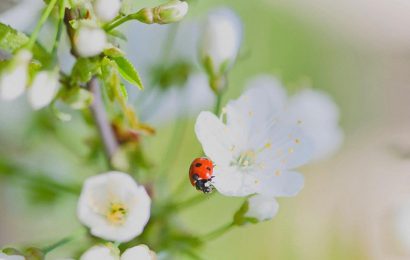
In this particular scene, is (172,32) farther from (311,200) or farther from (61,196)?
(311,200)

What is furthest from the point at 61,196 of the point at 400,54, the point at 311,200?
the point at 400,54

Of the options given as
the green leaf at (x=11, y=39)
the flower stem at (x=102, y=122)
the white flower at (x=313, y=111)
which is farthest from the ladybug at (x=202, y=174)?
the white flower at (x=313, y=111)

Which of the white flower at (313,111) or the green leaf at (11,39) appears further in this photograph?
the white flower at (313,111)

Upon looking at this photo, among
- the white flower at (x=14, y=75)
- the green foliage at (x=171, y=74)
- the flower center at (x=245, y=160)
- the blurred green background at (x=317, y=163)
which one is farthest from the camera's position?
the blurred green background at (x=317, y=163)

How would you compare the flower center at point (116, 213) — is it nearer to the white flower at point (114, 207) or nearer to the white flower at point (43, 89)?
the white flower at point (114, 207)

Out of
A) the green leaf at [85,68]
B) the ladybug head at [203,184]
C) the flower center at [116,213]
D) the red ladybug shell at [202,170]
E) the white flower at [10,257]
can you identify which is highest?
the green leaf at [85,68]

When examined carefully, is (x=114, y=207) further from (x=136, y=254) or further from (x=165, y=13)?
(x=165, y=13)

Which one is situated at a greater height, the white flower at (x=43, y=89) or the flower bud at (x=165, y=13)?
the flower bud at (x=165, y=13)
